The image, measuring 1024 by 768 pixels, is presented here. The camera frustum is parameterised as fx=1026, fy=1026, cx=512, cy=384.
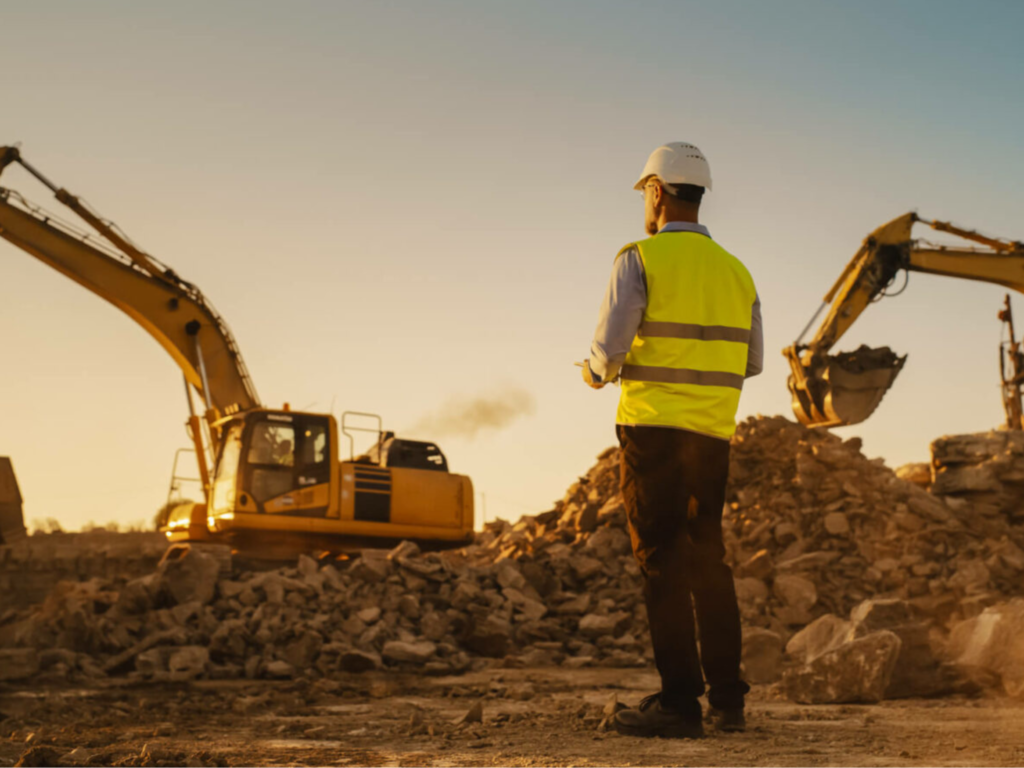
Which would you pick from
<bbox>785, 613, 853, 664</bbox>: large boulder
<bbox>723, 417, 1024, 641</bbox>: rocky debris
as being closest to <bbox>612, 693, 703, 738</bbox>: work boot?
<bbox>785, 613, 853, 664</bbox>: large boulder

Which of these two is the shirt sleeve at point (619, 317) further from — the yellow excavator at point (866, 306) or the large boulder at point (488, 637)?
the yellow excavator at point (866, 306)

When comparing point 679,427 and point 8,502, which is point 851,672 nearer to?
point 679,427

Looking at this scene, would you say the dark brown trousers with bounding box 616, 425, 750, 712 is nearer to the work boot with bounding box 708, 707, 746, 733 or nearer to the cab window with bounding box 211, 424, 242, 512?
the work boot with bounding box 708, 707, 746, 733

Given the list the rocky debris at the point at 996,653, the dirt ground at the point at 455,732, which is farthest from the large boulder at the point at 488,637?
the rocky debris at the point at 996,653

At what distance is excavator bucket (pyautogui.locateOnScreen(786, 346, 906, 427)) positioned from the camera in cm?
1142

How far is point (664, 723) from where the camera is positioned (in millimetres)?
3268

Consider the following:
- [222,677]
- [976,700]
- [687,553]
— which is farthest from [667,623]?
[222,677]

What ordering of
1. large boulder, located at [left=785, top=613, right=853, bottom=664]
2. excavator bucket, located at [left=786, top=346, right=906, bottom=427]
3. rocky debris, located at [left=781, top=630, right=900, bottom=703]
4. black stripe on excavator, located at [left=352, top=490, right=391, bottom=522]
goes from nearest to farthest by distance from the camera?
rocky debris, located at [left=781, top=630, right=900, bottom=703] < large boulder, located at [left=785, top=613, right=853, bottom=664] < excavator bucket, located at [left=786, top=346, right=906, bottom=427] < black stripe on excavator, located at [left=352, top=490, right=391, bottom=522]

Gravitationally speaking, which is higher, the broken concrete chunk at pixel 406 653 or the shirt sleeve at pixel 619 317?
the shirt sleeve at pixel 619 317

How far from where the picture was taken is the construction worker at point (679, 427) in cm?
327

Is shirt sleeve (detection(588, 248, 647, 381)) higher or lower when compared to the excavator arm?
lower

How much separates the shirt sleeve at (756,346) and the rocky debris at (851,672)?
1830mm

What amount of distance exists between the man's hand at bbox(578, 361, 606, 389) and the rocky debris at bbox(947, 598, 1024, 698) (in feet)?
9.19

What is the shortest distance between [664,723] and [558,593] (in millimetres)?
8274
